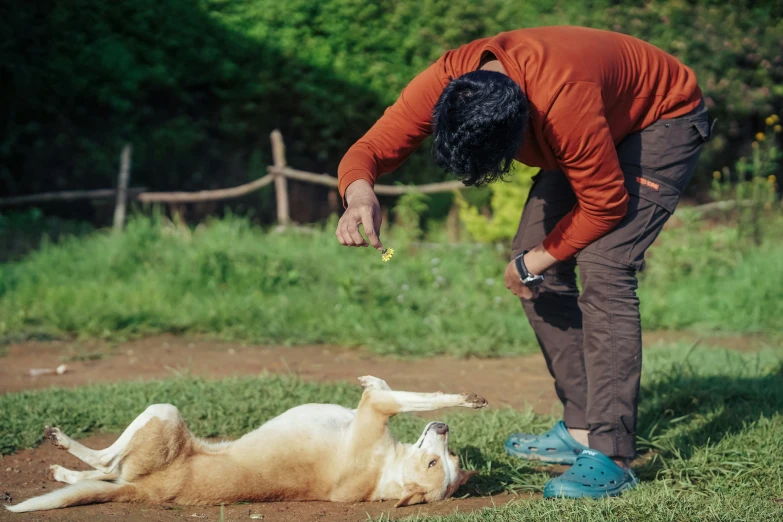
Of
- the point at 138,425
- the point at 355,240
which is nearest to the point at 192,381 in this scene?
the point at 138,425

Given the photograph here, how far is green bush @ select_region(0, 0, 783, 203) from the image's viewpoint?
8.62 m

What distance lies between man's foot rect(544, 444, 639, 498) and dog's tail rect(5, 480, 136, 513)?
1608 millimetres

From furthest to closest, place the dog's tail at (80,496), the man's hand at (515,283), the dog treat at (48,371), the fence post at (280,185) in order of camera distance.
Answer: the fence post at (280,185)
the dog treat at (48,371)
the man's hand at (515,283)
the dog's tail at (80,496)

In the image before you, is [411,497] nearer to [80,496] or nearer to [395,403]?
[395,403]

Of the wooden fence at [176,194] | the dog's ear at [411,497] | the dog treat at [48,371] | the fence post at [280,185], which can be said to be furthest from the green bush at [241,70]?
the dog's ear at [411,497]

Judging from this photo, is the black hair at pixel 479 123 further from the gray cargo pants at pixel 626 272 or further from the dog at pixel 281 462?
the dog at pixel 281 462

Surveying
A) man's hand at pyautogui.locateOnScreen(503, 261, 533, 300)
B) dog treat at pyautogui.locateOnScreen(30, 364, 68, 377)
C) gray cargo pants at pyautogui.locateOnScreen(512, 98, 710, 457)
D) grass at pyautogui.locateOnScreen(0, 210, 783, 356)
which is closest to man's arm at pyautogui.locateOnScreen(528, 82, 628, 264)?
→ gray cargo pants at pyautogui.locateOnScreen(512, 98, 710, 457)

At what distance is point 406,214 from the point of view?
8.25 m

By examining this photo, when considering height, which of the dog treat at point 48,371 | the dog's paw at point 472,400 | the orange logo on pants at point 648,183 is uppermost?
the orange logo on pants at point 648,183

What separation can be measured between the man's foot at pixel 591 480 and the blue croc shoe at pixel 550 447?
426 millimetres

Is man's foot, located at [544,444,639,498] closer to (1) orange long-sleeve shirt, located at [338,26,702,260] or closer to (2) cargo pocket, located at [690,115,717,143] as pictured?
(1) orange long-sleeve shirt, located at [338,26,702,260]

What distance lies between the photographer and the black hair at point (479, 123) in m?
2.76

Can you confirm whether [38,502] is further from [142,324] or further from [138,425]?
[142,324]

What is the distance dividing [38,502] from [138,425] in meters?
0.43
